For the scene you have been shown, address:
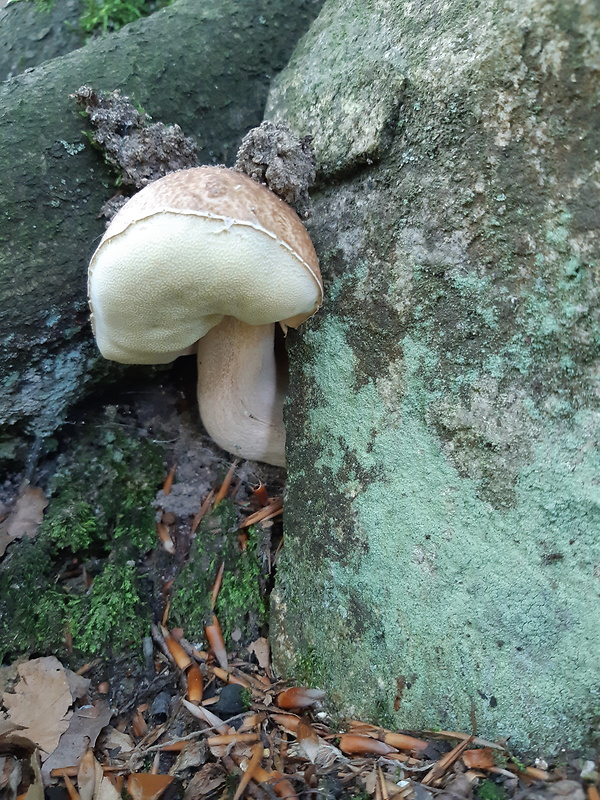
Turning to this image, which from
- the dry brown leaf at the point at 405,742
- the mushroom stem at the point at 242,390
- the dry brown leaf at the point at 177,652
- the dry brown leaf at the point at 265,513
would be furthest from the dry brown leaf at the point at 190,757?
the mushroom stem at the point at 242,390

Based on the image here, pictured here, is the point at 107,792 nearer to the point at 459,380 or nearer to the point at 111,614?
the point at 111,614

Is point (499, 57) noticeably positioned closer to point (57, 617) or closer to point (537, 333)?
point (537, 333)

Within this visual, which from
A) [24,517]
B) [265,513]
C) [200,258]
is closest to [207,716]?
[265,513]

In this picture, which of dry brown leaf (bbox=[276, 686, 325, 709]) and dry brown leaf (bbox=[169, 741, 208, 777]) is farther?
dry brown leaf (bbox=[276, 686, 325, 709])

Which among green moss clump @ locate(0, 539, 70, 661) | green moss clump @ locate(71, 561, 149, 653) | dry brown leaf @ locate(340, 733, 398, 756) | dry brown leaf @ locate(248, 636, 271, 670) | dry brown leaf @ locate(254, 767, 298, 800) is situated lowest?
dry brown leaf @ locate(248, 636, 271, 670)

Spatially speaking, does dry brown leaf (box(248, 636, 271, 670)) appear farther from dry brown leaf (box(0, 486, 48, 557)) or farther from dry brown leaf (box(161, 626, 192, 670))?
dry brown leaf (box(0, 486, 48, 557))

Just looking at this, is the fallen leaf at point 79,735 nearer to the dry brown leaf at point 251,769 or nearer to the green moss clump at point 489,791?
the dry brown leaf at point 251,769

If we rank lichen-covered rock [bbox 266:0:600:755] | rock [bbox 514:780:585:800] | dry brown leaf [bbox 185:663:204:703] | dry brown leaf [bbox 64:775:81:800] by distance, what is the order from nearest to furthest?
1. rock [bbox 514:780:585:800]
2. lichen-covered rock [bbox 266:0:600:755]
3. dry brown leaf [bbox 64:775:81:800]
4. dry brown leaf [bbox 185:663:204:703]

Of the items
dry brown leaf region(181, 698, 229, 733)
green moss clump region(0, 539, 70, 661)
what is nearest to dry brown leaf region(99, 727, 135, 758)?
dry brown leaf region(181, 698, 229, 733)
